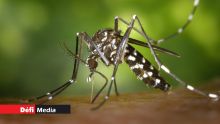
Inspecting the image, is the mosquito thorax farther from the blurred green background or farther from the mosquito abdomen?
the blurred green background

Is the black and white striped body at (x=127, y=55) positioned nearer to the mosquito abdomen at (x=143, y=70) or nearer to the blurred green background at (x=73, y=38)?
the mosquito abdomen at (x=143, y=70)

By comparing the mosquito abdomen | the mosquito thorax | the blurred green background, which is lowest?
the mosquito abdomen

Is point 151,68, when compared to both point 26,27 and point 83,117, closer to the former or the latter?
point 83,117

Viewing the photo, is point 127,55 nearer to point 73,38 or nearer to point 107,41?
point 107,41

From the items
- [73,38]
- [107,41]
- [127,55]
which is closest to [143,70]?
[127,55]

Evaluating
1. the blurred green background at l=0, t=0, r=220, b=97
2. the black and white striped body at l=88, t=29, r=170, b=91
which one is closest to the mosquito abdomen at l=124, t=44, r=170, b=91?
the black and white striped body at l=88, t=29, r=170, b=91

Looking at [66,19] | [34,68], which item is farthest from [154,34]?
[34,68]

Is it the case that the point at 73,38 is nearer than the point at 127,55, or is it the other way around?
the point at 127,55
